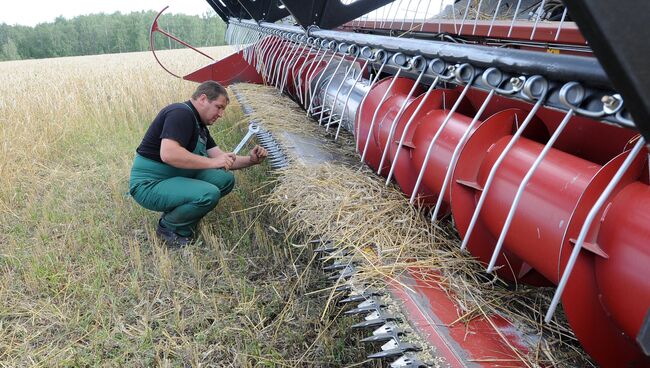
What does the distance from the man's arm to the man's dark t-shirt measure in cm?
5

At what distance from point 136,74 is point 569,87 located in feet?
31.4

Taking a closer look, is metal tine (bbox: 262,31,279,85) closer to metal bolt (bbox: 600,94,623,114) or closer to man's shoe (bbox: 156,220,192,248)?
man's shoe (bbox: 156,220,192,248)

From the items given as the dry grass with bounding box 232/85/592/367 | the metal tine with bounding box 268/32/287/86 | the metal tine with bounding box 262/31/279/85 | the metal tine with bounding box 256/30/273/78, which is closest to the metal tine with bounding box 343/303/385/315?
the dry grass with bounding box 232/85/592/367

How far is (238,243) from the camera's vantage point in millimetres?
2975

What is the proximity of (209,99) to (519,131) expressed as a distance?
218 cm

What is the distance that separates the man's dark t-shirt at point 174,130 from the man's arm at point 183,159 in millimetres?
46

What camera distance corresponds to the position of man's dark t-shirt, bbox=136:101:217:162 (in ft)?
9.98

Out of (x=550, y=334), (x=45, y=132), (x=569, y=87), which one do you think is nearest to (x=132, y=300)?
(x=550, y=334)

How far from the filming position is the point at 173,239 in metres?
3.22

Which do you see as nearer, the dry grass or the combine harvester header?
the combine harvester header

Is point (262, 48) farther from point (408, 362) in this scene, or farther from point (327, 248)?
point (408, 362)

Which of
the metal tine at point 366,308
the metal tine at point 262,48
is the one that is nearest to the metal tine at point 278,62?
the metal tine at point 262,48

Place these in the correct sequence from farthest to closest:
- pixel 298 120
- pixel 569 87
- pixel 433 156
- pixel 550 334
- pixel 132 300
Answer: pixel 298 120 < pixel 132 300 < pixel 433 156 < pixel 550 334 < pixel 569 87

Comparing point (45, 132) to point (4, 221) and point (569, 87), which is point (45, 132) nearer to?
point (4, 221)
